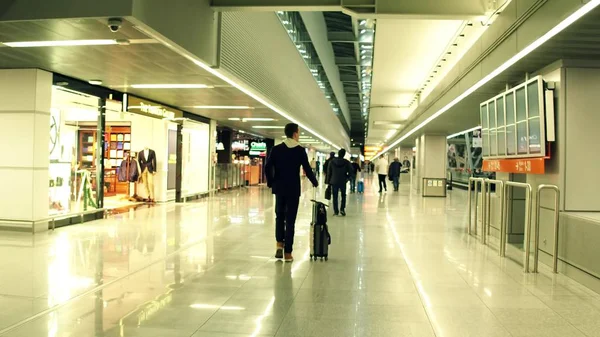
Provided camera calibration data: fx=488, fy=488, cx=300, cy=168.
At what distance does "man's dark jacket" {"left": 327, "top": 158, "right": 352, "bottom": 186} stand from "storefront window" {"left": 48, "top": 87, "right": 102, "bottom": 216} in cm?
579

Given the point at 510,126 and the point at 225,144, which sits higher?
the point at 225,144

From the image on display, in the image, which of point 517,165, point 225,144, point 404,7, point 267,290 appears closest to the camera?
point 267,290

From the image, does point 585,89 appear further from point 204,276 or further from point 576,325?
point 204,276

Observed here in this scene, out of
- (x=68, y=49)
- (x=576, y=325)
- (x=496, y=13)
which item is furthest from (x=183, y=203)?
(x=576, y=325)

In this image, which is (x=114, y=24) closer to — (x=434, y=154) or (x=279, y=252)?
(x=279, y=252)

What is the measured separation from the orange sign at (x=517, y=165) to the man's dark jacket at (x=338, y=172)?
3.88m

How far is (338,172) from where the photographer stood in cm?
1298

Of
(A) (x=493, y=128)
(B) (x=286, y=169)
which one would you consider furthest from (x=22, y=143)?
(A) (x=493, y=128)

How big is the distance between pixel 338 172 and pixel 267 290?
8038 millimetres

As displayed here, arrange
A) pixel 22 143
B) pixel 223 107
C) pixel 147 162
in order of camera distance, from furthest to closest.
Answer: pixel 147 162 → pixel 223 107 → pixel 22 143

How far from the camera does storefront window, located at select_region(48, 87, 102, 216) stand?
33.0ft

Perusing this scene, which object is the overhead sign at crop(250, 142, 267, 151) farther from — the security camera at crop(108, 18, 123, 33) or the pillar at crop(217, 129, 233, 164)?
the security camera at crop(108, 18, 123, 33)

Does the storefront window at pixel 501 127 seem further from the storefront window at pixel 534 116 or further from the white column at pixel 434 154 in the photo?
the white column at pixel 434 154

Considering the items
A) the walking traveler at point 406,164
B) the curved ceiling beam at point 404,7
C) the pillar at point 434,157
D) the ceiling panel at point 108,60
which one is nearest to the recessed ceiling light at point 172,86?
the ceiling panel at point 108,60
